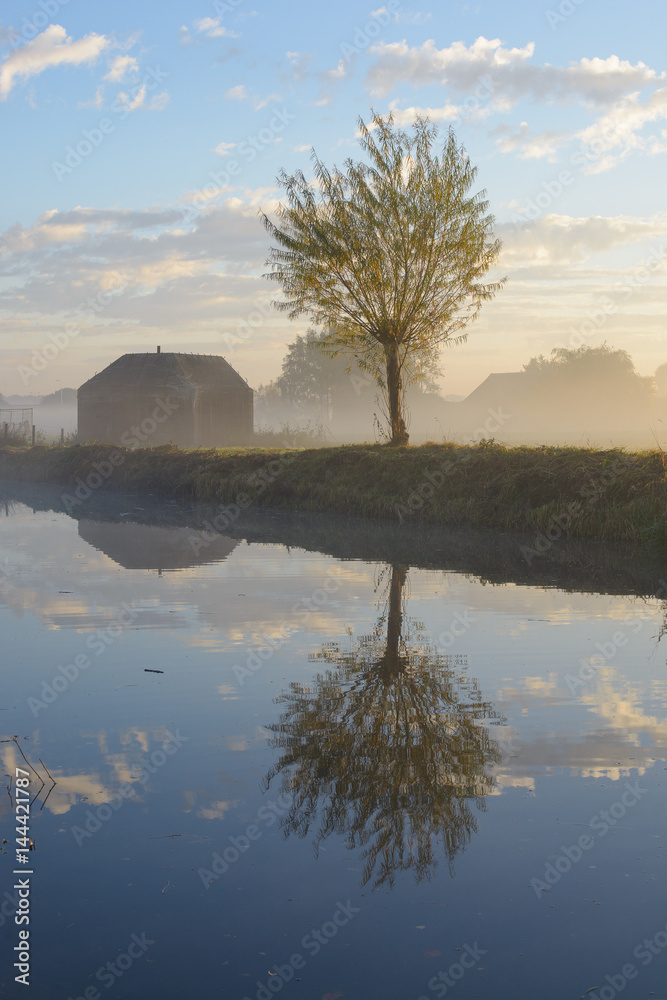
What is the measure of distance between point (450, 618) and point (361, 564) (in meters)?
4.67

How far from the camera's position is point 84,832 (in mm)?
4961

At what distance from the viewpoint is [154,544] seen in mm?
18500

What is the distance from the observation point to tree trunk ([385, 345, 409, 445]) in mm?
30281

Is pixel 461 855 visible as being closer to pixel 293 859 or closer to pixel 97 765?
pixel 293 859

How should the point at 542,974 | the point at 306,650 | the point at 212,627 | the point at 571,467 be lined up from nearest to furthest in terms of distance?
the point at 542,974, the point at 306,650, the point at 212,627, the point at 571,467

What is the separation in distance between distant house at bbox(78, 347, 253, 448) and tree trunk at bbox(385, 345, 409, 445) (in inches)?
1082

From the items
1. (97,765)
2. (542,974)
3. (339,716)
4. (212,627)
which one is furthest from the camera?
(212,627)

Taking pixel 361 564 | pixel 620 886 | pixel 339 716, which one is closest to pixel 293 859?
pixel 620 886
